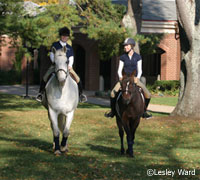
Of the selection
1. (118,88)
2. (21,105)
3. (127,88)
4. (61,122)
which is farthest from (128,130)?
(21,105)

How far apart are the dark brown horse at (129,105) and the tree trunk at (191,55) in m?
7.64

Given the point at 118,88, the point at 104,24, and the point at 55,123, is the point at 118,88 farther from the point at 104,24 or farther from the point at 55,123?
the point at 104,24

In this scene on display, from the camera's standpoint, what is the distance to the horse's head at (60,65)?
989cm

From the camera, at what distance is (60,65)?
9.91 meters

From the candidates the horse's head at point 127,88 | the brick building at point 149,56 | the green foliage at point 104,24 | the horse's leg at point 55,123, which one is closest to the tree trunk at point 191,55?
the green foliage at point 104,24

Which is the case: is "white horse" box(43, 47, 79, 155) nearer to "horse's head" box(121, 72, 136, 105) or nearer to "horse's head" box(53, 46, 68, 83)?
"horse's head" box(53, 46, 68, 83)

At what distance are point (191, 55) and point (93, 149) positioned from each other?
7953 millimetres

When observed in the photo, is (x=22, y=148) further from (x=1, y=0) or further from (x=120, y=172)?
(x=1, y=0)

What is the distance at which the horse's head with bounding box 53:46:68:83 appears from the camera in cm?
989

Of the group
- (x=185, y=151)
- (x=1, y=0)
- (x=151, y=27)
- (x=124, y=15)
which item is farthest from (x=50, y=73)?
(x=151, y=27)

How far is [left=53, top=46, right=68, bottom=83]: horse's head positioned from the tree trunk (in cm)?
919

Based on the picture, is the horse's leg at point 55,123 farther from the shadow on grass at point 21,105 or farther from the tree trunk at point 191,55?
the shadow on grass at point 21,105

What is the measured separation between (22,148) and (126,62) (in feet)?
11.3

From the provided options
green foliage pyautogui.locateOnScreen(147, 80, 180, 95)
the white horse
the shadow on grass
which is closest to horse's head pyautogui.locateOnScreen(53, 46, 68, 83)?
the white horse
